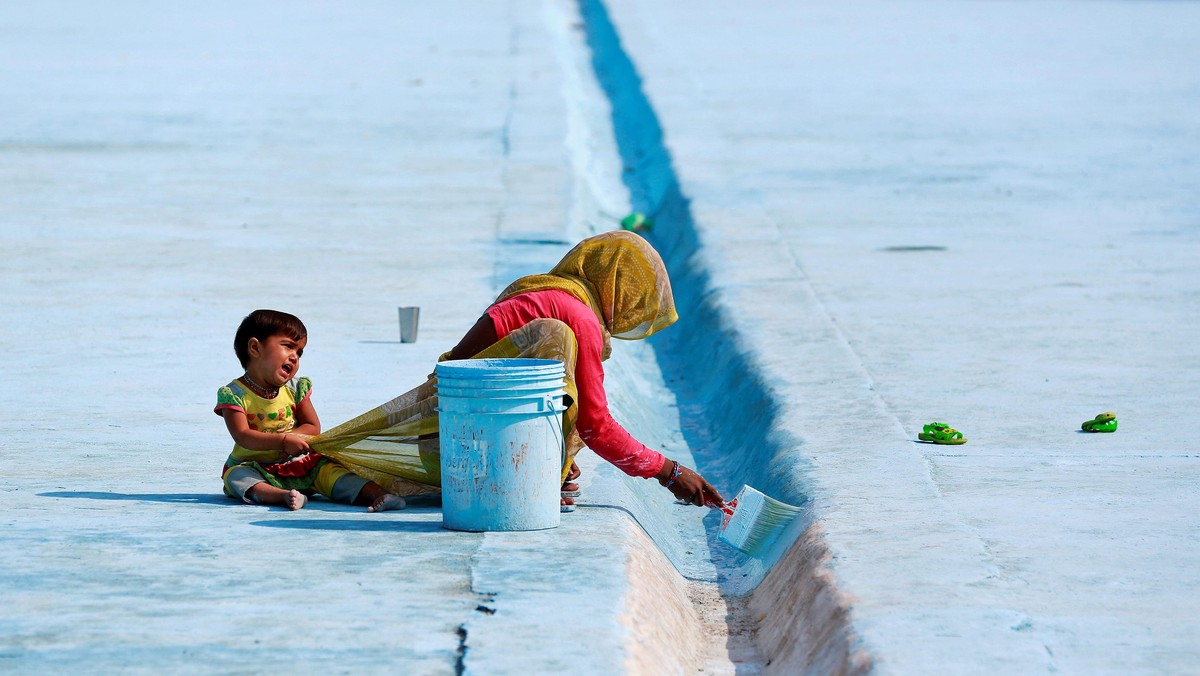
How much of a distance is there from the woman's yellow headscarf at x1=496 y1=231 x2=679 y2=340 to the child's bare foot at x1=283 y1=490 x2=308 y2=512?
1009 mm

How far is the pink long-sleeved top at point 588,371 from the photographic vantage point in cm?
561

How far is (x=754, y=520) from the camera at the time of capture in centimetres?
589

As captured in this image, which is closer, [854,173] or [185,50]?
[854,173]

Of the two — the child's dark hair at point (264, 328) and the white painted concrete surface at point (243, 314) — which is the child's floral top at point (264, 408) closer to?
the child's dark hair at point (264, 328)

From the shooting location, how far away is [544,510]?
5.44 meters

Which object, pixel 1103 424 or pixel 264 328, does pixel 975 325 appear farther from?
pixel 264 328

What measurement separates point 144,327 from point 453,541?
A: 4.18 metres

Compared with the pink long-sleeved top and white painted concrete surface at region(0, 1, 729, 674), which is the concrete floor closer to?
white painted concrete surface at region(0, 1, 729, 674)

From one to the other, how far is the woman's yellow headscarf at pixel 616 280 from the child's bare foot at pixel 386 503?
Result: 0.81 m

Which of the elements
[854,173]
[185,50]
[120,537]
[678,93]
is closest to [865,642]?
[120,537]

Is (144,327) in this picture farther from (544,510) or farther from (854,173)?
(854,173)

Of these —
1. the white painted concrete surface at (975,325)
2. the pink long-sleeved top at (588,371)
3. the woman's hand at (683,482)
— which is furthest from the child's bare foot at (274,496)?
the white painted concrete surface at (975,325)

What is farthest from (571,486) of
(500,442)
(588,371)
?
(500,442)

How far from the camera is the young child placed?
5.67 meters
